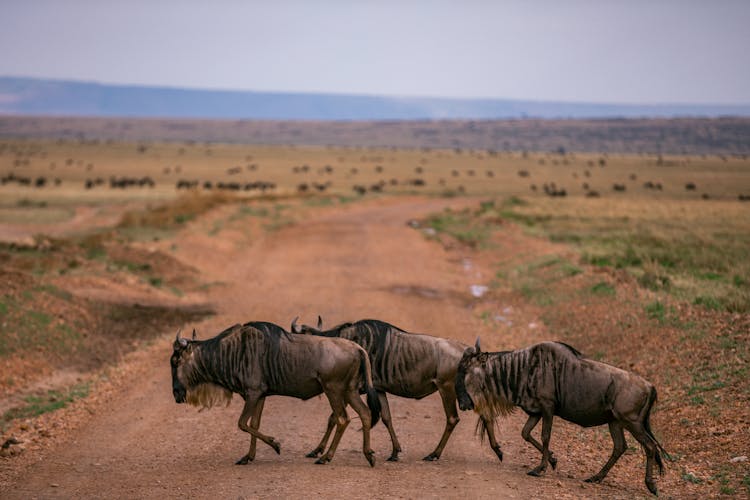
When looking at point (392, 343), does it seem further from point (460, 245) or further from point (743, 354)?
point (460, 245)

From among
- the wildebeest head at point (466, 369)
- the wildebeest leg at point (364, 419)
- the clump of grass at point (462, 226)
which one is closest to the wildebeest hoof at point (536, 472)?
the wildebeest head at point (466, 369)

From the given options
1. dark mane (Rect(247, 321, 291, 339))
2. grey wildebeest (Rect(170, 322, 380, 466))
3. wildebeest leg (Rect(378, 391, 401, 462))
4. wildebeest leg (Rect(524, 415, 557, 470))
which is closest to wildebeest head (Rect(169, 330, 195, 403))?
grey wildebeest (Rect(170, 322, 380, 466))

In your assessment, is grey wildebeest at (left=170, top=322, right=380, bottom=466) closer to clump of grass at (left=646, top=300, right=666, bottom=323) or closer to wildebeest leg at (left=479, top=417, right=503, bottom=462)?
wildebeest leg at (left=479, top=417, right=503, bottom=462)

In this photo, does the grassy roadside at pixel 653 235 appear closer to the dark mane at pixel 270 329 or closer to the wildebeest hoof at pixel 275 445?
the dark mane at pixel 270 329

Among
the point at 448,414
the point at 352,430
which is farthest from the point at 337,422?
the point at 352,430

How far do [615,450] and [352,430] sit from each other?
3601 millimetres

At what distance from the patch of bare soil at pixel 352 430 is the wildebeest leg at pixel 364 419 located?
0.18 meters

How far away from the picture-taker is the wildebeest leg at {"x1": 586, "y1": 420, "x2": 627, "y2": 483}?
8.88m

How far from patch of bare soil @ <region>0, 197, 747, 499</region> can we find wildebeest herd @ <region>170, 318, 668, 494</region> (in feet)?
1.53

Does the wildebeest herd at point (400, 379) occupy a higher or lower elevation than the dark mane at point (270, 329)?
lower

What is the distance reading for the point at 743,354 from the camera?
13141 mm

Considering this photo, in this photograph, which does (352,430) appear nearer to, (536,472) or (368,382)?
(368,382)

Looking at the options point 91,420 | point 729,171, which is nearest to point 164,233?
point 91,420

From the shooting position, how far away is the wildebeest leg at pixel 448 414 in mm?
9586
